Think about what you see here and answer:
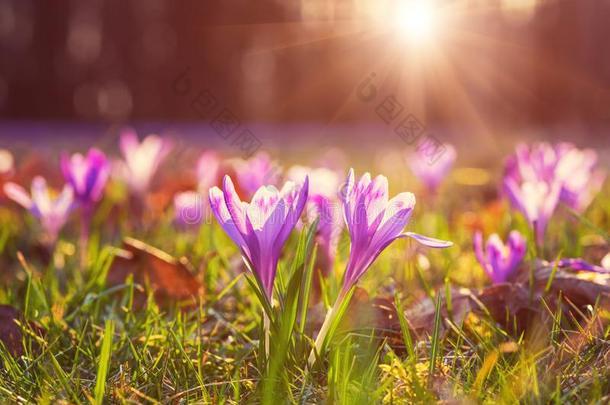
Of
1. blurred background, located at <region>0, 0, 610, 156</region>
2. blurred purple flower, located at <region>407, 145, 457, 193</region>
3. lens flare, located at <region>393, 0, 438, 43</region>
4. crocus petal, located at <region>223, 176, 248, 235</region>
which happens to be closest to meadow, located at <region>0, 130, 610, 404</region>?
crocus petal, located at <region>223, 176, 248, 235</region>

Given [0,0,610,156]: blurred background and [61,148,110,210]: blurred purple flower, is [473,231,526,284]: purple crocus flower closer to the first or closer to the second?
[61,148,110,210]: blurred purple flower

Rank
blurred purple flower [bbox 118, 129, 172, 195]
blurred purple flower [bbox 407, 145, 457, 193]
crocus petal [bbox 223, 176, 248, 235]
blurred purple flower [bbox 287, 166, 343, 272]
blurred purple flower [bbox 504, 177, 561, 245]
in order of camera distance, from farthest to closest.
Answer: blurred purple flower [bbox 407, 145, 457, 193], blurred purple flower [bbox 118, 129, 172, 195], blurred purple flower [bbox 504, 177, 561, 245], blurred purple flower [bbox 287, 166, 343, 272], crocus petal [bbox 223, 176, 248, 235]

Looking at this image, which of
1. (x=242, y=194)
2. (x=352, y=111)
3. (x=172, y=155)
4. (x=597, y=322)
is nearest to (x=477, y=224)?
(x=242, y=194)

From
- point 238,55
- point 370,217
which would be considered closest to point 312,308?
point 370,217

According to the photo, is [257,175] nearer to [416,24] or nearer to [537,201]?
[537,201]

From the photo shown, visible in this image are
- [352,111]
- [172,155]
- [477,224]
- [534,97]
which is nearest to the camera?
[477,224]

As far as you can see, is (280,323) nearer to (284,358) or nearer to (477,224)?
(284,358)

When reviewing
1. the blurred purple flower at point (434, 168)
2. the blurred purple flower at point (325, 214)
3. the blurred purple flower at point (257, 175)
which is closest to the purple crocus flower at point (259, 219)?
the blurred purple flower at point (325, 214)
